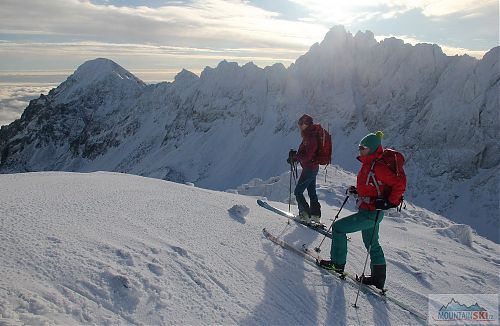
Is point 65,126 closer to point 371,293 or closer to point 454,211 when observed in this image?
point 454,211

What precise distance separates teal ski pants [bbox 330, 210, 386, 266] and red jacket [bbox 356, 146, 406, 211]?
146 millimetres

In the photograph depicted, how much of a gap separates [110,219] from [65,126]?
3924 inches

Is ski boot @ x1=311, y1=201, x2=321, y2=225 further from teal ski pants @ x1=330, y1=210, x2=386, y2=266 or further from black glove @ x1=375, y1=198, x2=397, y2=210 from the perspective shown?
black glove @ x1=375, y1=198, x2=397, y2=210

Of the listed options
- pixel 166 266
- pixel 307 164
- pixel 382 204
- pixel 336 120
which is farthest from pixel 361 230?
pixel 336 120

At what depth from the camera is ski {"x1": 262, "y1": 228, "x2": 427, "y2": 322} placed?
17.4 feet

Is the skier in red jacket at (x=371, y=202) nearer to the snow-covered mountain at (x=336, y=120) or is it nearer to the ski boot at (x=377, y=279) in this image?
the ski boot at (x=377, y=279)

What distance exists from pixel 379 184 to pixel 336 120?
150 feet

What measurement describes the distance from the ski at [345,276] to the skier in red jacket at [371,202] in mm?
85

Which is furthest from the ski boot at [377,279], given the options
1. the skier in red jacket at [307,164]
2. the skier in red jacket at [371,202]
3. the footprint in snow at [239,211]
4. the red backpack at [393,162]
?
the footprint in snow at [239,211]

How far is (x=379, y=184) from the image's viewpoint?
5258mm

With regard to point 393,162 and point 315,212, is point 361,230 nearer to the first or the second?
point 393,162

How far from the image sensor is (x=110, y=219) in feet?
18.3

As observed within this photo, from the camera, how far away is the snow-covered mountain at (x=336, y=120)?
37688 mm

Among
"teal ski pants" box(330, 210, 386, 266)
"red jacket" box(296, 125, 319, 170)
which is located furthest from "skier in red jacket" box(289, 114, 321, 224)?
"teal ski pants" box(330, 210, 386, 266)
